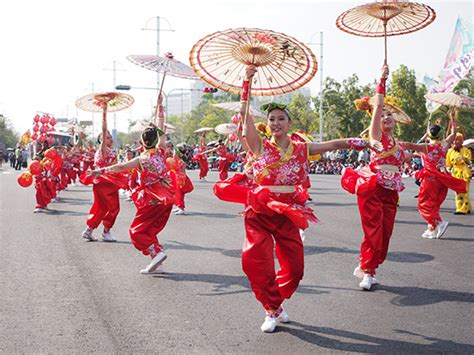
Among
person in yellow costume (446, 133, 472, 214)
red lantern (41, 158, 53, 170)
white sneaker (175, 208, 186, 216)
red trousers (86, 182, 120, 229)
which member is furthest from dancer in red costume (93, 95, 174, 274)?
person in yellow costume (446, 133, 472, 214)

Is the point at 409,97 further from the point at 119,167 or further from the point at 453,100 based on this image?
the point at 119,167

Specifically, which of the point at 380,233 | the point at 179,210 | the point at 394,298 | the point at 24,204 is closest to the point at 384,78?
the point at 380,233

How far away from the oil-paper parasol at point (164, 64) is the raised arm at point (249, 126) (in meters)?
3.00

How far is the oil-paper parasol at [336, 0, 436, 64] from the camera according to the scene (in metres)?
5.99

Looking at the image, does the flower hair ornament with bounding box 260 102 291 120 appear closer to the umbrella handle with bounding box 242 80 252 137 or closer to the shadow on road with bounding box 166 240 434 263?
the umbrella handle with bounding box 242 80 252 137

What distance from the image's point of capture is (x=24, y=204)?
16.4 m

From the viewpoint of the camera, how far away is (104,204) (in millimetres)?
9453

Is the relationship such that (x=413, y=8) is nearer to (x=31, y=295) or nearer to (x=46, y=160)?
(x=31, y=295)

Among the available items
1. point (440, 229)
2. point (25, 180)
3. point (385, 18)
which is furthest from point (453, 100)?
point (25, 180)

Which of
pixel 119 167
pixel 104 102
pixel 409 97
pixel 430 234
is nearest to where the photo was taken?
pixel 119 167

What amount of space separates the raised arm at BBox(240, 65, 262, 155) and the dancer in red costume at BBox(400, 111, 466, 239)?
567 cm

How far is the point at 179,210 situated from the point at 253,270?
367 inches

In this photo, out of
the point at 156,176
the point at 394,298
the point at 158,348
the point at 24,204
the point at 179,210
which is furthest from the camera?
the point at 24,204

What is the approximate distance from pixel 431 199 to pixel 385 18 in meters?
4.66
